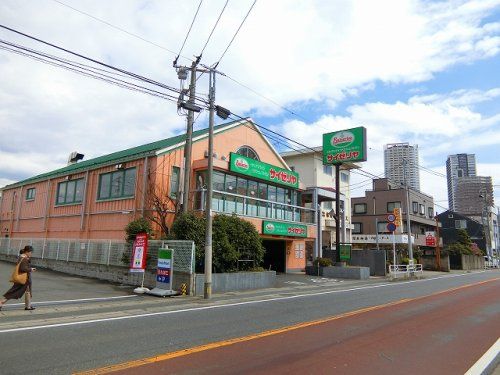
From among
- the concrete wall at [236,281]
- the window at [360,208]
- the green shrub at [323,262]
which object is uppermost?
the window at [360,208]

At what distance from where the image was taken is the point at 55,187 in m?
29.0

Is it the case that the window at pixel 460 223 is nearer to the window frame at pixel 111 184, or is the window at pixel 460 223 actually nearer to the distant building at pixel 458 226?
the distant building at pixel 458 226

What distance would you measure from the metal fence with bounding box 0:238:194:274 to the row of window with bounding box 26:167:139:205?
9.63 feet

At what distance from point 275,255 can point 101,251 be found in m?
13.3

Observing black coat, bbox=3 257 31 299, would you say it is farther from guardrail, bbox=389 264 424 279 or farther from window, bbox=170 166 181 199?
guardrail, bbox=389 264 424 279

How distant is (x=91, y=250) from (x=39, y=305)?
352 inches

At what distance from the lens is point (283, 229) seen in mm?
25906

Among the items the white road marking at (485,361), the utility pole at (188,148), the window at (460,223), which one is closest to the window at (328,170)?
the utility pole at (188,148)

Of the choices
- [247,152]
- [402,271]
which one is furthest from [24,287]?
[402,271]

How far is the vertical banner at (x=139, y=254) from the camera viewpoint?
16531 mm

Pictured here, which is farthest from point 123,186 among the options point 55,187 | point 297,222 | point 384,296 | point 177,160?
point 384,296

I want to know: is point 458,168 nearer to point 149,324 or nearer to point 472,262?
point 472,262

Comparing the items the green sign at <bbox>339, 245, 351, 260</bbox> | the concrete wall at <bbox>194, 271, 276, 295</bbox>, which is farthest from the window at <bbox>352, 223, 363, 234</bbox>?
the concrete wall at <bbox>194, 271, 276, 295</bbox>

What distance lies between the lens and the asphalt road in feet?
21.8
